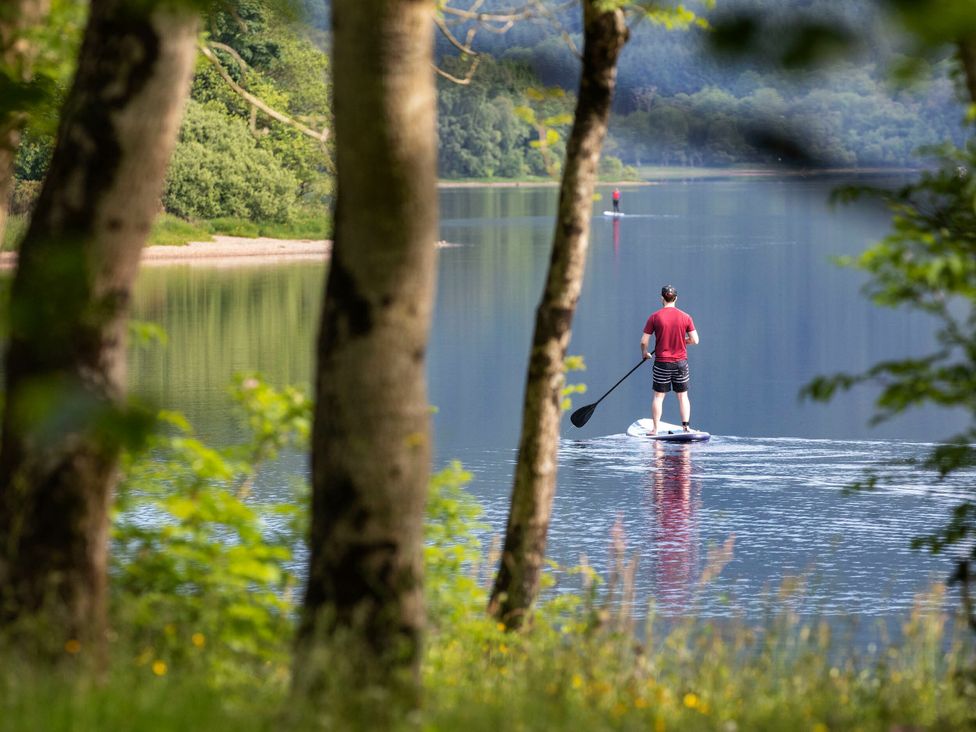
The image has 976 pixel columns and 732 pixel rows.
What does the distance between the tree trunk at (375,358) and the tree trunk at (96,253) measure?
60cm

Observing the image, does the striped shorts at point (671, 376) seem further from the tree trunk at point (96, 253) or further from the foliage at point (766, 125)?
the tree trunk at point (96, 253)

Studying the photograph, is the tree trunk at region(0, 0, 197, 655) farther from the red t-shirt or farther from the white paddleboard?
the red t-shirt

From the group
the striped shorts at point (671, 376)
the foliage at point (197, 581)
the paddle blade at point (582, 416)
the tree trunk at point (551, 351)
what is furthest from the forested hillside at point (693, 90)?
the paddle blade at point (582, 416)

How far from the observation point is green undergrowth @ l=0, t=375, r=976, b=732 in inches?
171

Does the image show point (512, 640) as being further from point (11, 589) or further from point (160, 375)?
point (160, 375)

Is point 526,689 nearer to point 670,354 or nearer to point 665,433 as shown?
point 665,433

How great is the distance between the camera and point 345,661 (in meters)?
4.54

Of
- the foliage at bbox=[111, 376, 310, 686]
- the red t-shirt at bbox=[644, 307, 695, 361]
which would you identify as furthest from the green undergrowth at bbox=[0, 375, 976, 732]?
the red t-shirt at bbox=[644, 307, 695, 361]

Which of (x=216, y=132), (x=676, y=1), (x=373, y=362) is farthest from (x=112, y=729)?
(x=216, y=132)

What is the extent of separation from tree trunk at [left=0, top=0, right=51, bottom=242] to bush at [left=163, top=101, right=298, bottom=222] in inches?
2425

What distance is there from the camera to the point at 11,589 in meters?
5.10

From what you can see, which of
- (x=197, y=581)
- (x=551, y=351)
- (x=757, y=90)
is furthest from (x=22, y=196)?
(x=757, y=90)

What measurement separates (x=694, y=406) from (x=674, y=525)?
400 inches

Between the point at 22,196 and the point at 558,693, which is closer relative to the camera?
the point at 558,693
